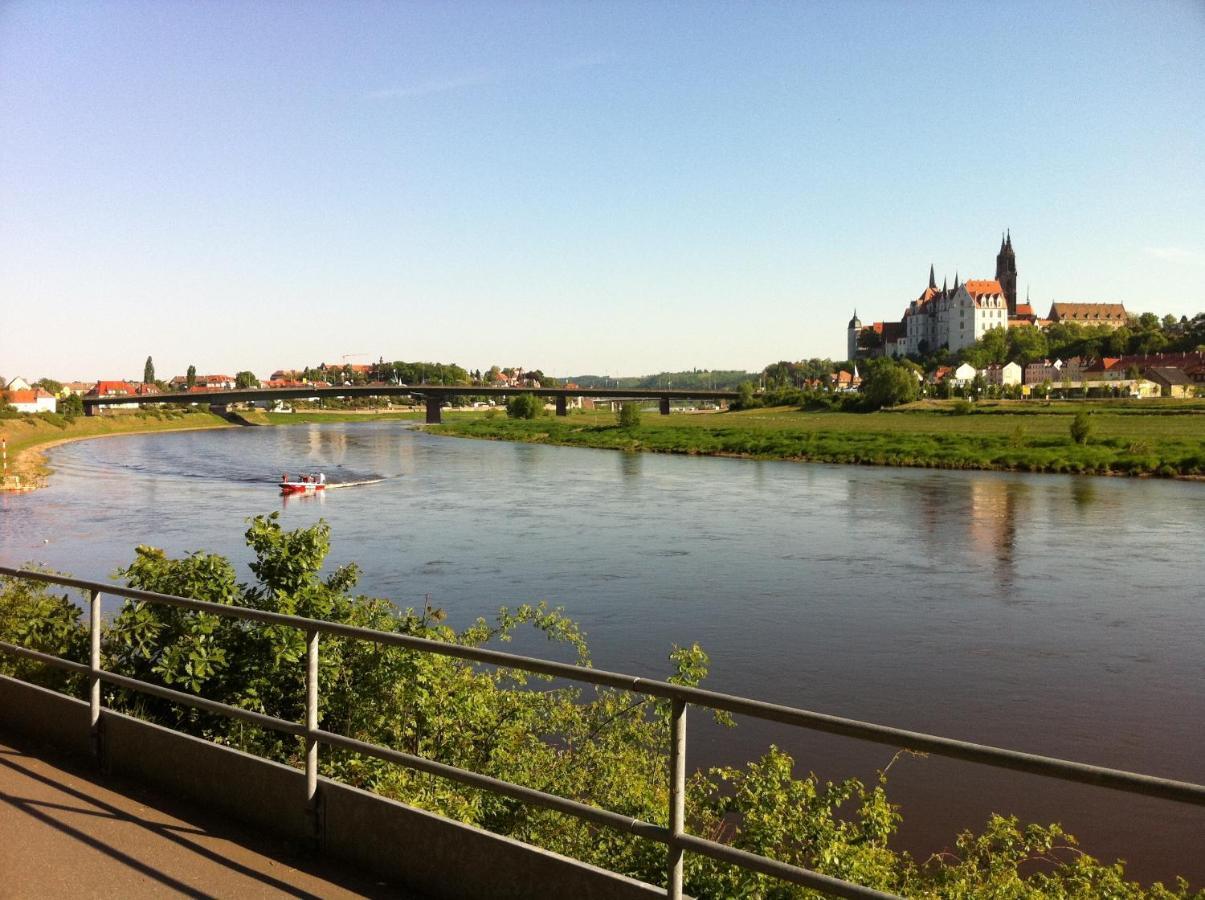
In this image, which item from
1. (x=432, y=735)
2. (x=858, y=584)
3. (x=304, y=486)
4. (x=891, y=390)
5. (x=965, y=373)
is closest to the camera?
(x=432, y=735)

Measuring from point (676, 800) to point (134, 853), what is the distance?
266 centimetres

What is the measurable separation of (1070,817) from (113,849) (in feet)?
36.0

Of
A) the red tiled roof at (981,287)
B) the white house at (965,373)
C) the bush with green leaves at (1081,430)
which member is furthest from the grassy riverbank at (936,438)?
the red tiled roof at (981,287)

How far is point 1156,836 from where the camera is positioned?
11.8 m

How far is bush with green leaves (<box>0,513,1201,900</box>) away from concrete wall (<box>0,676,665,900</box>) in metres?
0.66

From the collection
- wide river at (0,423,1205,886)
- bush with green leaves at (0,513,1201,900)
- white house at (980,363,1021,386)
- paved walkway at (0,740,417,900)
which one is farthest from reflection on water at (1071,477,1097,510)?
white house at (980,363,1021,386)

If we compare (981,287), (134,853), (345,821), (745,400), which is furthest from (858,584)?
(981,287)

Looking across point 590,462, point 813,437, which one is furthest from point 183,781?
point 813,437

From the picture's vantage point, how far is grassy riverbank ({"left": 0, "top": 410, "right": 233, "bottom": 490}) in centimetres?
6250

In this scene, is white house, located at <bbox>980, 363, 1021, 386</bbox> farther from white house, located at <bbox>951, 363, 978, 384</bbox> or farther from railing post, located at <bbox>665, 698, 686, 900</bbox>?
railing post, located at <bbox>665, 698, 686, 900</bbox>

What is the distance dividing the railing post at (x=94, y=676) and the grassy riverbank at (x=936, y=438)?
203 ft

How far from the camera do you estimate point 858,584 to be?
27031 millimetres

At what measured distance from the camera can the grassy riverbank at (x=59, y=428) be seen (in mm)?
62500

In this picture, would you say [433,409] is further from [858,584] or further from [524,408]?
[858,584]
